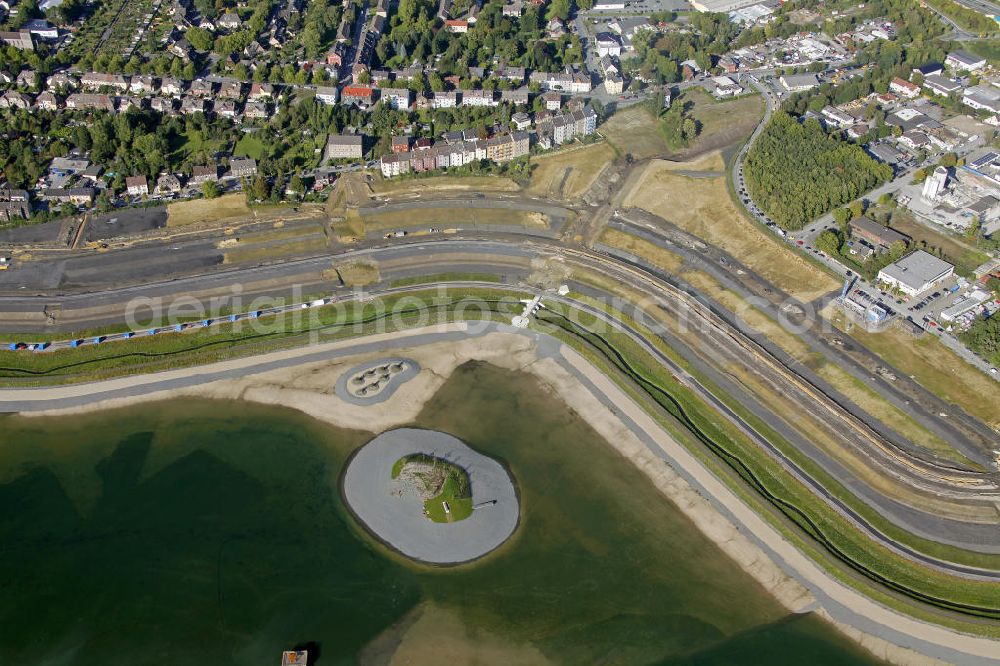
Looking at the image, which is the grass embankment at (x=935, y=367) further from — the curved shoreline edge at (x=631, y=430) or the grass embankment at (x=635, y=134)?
the grass embankment at (x=635, y=134)

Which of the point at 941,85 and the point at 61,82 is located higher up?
the point at 61,82

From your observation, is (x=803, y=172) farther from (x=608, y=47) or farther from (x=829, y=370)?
(x=608, y=47)

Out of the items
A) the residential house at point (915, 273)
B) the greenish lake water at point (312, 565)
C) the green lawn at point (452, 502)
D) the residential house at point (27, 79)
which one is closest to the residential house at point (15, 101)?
the residential house at point (27, 79)

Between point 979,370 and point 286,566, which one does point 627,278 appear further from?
point 286,566

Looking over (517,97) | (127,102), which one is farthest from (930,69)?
(127,102)

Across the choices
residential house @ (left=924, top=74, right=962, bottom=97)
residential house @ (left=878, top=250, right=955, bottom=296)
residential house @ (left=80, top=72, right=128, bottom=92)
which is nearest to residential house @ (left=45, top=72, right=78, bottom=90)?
residential house @ (left=80, top=72, right=128, bottom=92)

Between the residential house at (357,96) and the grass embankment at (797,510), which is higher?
the residential house at (357,96)
